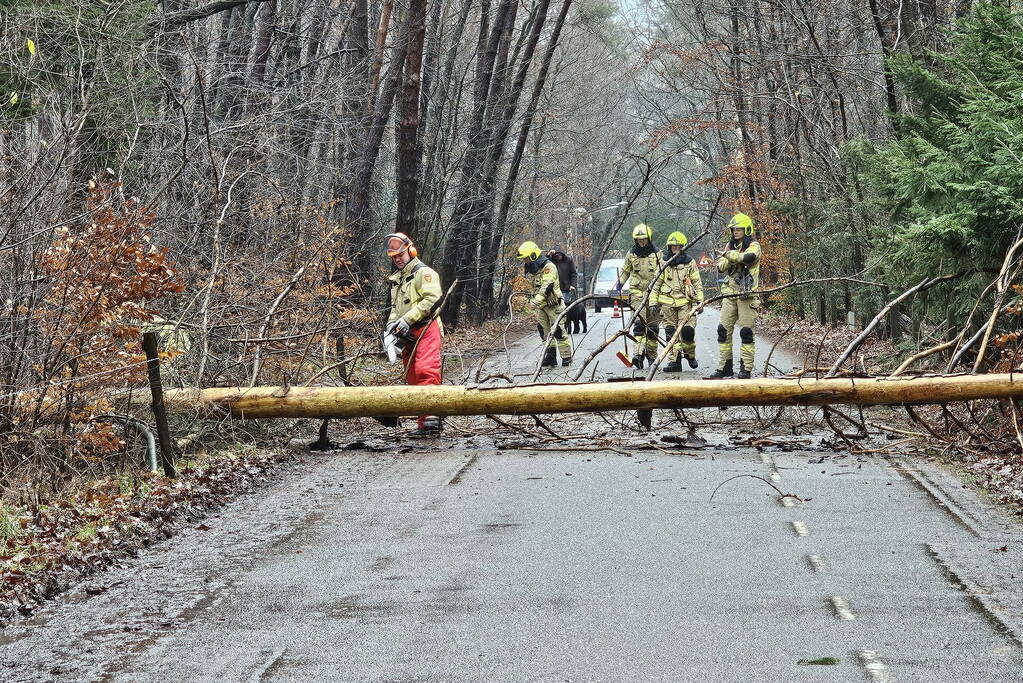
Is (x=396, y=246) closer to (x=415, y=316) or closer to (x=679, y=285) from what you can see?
(x=415, y=316)

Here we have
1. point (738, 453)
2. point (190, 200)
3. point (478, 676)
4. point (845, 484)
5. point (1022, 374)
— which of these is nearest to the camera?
point (478, 676)

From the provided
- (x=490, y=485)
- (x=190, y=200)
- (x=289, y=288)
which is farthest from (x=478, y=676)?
(x=190, y=200)

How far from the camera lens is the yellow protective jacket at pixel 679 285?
677 inches

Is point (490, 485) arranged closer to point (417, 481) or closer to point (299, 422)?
point (417, 481)

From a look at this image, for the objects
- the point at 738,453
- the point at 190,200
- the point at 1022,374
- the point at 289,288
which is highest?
the point at 190,200

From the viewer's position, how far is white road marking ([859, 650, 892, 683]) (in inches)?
177

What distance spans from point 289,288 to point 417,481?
317 cm

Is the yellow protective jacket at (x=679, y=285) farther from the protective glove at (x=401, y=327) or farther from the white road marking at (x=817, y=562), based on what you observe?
the white road marking at (x=817, y=562)

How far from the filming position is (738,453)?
10445 millimetres

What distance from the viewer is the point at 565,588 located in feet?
19.4

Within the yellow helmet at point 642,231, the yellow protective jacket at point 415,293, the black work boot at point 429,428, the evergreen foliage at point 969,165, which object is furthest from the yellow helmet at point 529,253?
the black work boot at point 429,428

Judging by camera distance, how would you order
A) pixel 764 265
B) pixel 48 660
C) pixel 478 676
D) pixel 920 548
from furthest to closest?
1. pixel 764 265
2. pixel 920 548
3. pixel 48 660
4. pixel 478 676

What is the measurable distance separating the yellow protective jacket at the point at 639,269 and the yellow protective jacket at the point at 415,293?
5.69 meters

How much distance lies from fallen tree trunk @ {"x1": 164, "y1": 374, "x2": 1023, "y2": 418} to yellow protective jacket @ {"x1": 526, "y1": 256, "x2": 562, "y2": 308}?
362 inches
